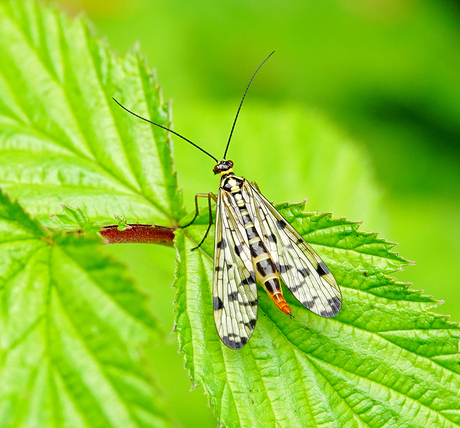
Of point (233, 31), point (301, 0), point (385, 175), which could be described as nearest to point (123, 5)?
point (233, 31)

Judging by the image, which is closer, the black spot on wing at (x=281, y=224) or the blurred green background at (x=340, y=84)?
the black spot on wing at (x=281, y=224)

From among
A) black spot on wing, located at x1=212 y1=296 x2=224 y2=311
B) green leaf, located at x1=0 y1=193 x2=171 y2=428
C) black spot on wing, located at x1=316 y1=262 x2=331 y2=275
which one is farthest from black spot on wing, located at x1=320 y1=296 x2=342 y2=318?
green leaf, located at x1=0 y1=193 x2=171 y2=428

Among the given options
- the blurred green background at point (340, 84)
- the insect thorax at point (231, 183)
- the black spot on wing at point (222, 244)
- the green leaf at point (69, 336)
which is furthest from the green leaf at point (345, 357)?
the blurred green background at point (340, 84)

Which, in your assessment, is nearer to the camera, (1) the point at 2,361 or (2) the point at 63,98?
(1) the point at 2,361

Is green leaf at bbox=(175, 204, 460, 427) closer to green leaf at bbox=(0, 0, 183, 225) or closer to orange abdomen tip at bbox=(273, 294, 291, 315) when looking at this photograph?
orange abdomen tip at bbox=(273, 294, 291, 315)

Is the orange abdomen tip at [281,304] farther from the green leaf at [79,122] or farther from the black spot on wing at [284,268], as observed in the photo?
the green leaf at [79,122]

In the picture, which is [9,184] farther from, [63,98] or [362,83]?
[362,83]

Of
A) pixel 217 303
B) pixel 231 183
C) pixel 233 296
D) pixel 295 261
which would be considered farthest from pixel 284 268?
pixel 231 183

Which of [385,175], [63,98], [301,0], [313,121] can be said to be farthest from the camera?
[301,0]
